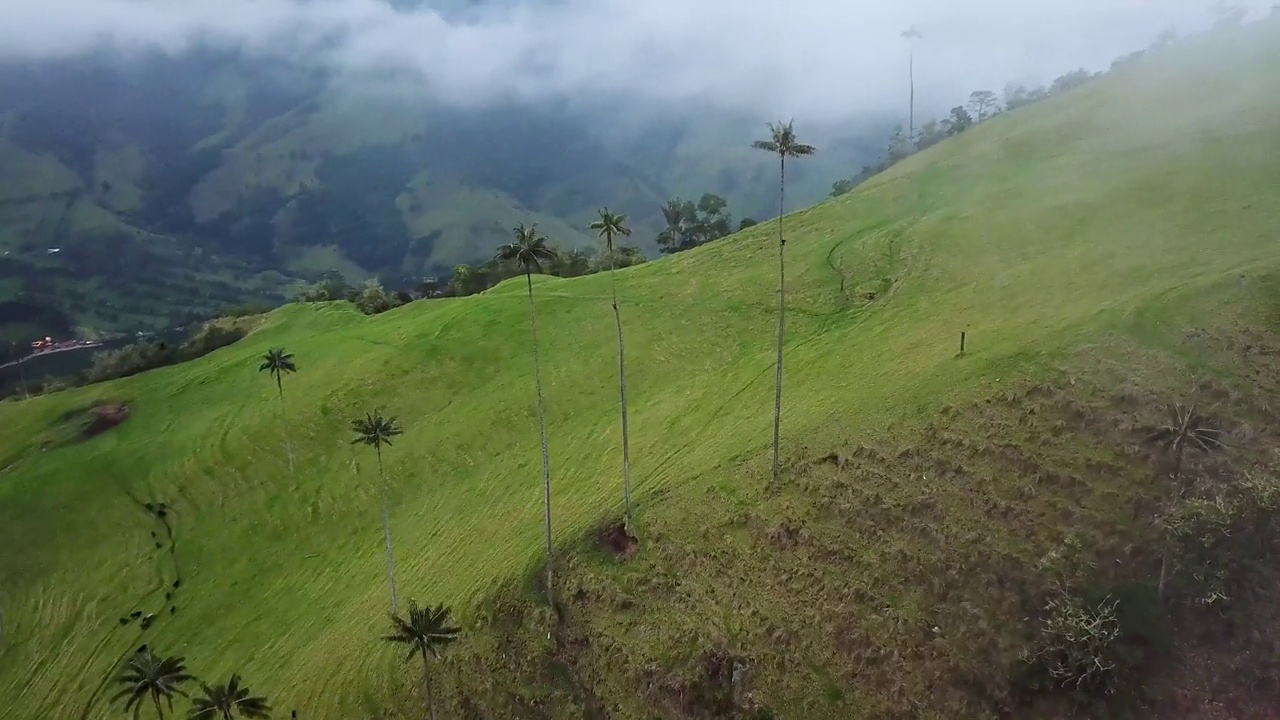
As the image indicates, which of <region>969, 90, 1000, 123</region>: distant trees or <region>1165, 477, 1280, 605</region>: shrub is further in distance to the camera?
<region>969, 90, 1000, 123</region>: distant trees

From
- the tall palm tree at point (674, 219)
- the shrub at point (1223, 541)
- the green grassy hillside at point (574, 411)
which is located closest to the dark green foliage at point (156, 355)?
the green grassy hillside at point (574, 411)

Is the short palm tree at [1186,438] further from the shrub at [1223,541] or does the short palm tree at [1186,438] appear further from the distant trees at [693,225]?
the distant trees at [693,225]

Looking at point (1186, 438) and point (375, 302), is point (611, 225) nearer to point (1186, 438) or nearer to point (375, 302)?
point (1186, 438)

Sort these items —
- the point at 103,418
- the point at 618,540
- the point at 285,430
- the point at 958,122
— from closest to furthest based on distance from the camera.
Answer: the point at 618,540 < the point at 285,430 < the point at 103,418 < the point at 958,122

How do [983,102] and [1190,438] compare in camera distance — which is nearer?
[1190,438]

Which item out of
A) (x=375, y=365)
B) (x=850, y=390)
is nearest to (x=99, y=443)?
(x=375, y=365)

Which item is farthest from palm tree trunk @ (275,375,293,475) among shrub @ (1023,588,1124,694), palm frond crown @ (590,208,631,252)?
shrub @ (1023,588,1124,694)

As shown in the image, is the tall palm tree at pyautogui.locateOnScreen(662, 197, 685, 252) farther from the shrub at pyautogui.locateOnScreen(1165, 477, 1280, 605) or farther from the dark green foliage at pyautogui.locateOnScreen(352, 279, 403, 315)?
the shrub at pyautogui.locateOnScreen(1165, 477, 1280, 605)

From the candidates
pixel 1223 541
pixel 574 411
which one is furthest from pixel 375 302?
pixel 1223 541
